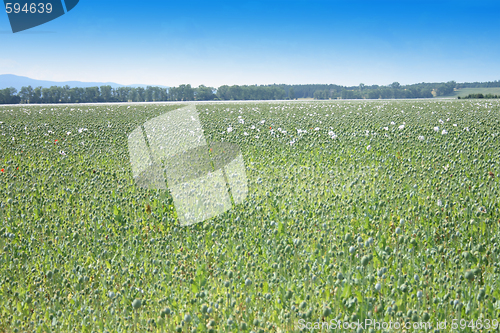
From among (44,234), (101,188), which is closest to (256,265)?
(44,234)

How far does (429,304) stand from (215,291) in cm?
193

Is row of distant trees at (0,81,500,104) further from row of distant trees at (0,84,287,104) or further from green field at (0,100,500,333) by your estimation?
green field at (0,100,500,333)

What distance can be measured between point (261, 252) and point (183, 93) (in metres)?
99.7

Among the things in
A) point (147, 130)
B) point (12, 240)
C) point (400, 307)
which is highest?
point (147, 130)

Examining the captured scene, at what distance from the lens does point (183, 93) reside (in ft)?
325

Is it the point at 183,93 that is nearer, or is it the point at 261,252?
the point at 261,252

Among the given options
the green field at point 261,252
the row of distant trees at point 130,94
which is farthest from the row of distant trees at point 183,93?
the green field at point 261,252

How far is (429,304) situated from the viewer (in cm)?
293

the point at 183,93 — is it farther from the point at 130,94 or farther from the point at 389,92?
the point at 389,92

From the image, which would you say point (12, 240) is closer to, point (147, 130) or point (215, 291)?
point (147, 130)

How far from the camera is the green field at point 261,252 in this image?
2.84 metres

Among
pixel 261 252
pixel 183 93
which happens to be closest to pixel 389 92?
pixel 183 93

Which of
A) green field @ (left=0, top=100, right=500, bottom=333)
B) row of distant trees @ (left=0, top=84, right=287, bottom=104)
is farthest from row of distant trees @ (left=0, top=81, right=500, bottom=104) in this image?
green field @ (left=0, top=100, right=500, bottom=333)

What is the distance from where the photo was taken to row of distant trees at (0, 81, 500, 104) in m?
83.1
